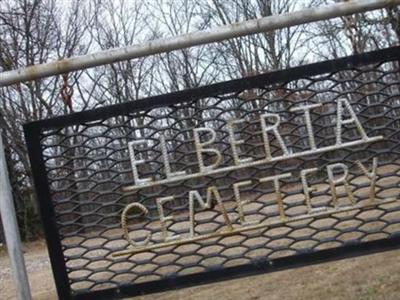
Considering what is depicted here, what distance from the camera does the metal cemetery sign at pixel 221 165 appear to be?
221cm

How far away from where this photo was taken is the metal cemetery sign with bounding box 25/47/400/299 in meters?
2.21

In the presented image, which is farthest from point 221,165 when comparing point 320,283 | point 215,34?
point 320,283

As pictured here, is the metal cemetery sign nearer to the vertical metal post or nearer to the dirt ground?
the vertical metal post

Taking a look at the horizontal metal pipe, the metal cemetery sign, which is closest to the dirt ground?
the metal cemetery sign

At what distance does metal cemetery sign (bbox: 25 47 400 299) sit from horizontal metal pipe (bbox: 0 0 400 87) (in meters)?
0.16

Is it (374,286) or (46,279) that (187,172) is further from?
(46,279)

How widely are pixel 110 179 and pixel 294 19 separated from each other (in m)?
0.84

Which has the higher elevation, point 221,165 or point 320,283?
point 221,165

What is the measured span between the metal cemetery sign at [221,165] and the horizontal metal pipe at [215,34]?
157 mm

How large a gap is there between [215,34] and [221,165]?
442 mm

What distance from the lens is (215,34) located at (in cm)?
219

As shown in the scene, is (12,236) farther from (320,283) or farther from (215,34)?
(320,283)

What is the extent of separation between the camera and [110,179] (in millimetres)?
2281

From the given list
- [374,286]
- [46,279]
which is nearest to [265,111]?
[374,286]
